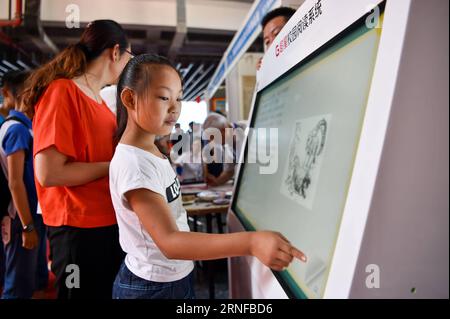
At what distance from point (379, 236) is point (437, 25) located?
21 cm

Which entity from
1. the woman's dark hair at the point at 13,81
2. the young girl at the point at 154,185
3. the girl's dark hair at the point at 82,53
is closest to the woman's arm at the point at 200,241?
the young girl at the point at 154,185

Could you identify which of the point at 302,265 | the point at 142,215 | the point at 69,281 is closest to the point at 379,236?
the point at 302,265

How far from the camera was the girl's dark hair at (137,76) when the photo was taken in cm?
36

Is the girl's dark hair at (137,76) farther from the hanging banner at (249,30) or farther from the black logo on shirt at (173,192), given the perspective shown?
A: the hanging banner at (249,30)

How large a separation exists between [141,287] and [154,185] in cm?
25

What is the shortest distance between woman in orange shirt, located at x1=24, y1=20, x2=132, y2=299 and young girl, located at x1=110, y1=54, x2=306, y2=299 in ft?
0.19

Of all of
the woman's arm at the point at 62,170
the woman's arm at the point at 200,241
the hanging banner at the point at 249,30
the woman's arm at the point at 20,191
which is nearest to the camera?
the woman's arm at the point at 200,241

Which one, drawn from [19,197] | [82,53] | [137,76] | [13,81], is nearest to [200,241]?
[137,76]

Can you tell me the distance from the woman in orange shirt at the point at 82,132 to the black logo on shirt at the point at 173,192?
0.11 m

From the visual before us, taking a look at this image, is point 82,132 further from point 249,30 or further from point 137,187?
point 249,30

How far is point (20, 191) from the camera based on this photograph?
33.0 inches

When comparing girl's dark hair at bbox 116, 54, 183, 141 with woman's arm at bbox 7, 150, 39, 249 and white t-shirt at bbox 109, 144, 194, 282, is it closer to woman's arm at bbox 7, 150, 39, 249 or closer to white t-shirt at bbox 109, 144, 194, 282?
white t-shirt at bbox 109, 144, 194, 282

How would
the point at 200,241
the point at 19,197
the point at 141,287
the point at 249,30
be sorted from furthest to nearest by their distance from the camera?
the point at 249,30
the point at 19,197
the point at 141,287
the point at 200,241

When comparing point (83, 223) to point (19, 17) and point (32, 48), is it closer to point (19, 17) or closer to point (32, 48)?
point (19, 17)
